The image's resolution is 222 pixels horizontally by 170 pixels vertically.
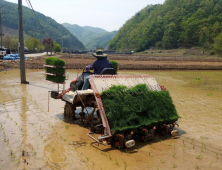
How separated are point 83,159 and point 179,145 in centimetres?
284

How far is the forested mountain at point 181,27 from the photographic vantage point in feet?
364

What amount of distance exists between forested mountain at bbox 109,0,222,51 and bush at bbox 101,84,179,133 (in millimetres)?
100973

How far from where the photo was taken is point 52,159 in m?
5.30

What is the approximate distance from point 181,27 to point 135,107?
420ft

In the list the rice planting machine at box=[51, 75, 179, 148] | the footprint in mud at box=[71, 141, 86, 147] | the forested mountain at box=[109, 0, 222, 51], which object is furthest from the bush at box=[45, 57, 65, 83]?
the forested mountain at box=[109, 0, 222, 51]

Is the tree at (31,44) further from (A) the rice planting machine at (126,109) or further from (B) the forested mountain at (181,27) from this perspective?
(A) the rice planting machine at (126,109)

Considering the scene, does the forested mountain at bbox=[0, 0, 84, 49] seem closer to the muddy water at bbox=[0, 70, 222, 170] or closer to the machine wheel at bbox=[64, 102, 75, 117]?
the machine wheel at bbox=[64, 102, 75, 117]

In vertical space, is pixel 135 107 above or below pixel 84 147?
above

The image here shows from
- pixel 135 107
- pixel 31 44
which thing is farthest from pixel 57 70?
pixel 31 44

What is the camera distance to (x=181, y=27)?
407 feet

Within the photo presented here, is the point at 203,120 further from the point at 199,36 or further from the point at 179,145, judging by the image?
the point at 199,36

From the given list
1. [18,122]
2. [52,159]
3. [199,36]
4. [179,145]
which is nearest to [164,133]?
[179,145]

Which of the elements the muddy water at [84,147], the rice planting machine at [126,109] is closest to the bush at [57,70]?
the muddy water at [84,147]

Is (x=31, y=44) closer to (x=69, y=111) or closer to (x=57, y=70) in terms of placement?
(x=57, y=70)
